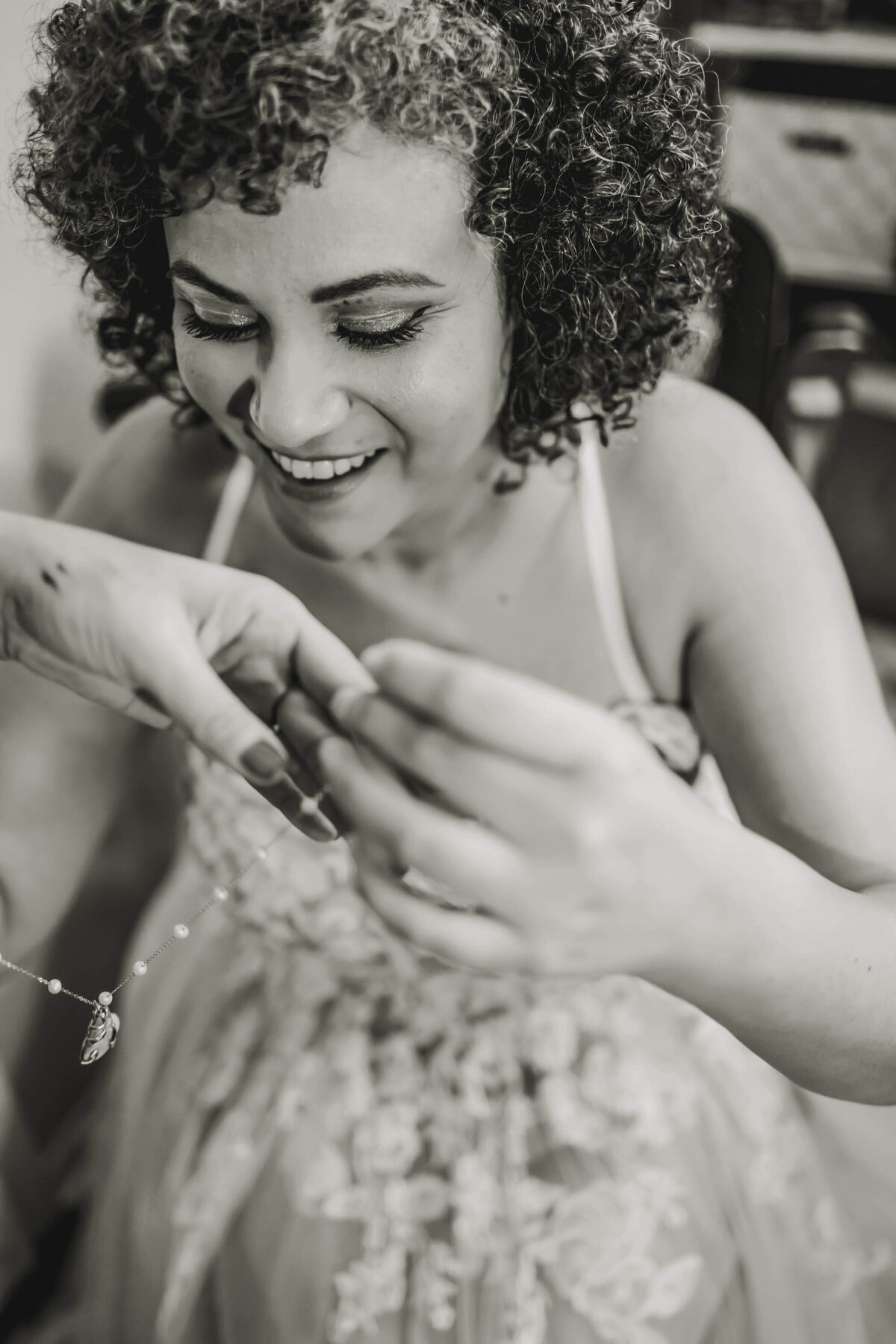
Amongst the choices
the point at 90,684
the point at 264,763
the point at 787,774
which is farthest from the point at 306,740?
the point at 787,774

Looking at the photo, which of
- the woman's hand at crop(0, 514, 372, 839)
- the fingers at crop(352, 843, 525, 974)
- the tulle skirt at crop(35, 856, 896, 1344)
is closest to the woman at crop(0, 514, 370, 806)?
the woman's hand at crop(0, 514, 372, 839)

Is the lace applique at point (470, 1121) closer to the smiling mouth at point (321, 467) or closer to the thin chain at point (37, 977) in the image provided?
the thin chain at point (37, 977)

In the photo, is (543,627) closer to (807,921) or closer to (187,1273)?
(807,921)

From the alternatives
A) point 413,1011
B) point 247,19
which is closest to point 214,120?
point 247,19

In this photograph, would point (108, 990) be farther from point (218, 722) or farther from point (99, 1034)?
point (218, 722)

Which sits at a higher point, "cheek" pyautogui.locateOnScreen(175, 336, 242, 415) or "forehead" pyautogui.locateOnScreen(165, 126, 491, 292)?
"forehead" pyautogui.locateOnScreen(165, 126, 491, 292)

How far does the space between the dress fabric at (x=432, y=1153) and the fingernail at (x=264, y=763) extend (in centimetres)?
21

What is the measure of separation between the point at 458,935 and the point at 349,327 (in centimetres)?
24

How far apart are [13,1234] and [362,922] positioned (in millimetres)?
235

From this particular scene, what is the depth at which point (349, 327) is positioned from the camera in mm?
422

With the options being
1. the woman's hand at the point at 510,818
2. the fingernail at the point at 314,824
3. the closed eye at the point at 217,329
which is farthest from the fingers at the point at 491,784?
the closed eye at the point at 217,329

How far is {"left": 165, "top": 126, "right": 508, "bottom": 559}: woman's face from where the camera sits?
15.7 inches

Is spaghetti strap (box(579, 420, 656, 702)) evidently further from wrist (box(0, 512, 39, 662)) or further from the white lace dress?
wrist (box(0, 512, 39, 662))

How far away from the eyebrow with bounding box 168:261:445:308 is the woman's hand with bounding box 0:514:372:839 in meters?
0.11
